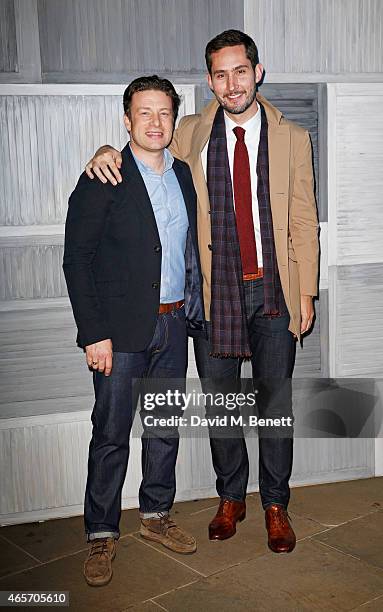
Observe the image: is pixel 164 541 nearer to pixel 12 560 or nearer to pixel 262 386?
pixel 12 560

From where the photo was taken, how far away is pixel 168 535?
301 centimetres

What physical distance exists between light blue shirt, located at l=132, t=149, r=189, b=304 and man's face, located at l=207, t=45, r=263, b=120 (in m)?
0.29

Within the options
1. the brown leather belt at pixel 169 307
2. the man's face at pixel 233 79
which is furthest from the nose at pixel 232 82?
the brown leather belt at pixel 169 307

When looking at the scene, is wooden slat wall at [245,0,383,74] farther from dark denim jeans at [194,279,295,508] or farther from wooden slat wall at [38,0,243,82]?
dark denim jeans at [194,279,295,508]

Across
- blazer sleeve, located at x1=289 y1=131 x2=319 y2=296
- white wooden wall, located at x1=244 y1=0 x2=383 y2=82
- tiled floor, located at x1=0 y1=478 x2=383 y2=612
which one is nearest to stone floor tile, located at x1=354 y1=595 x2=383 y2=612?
tiled floor, located at x1=0 y1=478 x2=383 y2=612

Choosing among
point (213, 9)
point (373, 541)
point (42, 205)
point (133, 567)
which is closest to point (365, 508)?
point (373, 541)

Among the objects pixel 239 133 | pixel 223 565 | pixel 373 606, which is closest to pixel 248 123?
pixel 239 133

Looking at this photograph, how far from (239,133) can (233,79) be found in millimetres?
201

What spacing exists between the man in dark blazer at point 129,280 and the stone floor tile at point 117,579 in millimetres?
58

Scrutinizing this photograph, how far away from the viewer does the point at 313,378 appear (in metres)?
3.58

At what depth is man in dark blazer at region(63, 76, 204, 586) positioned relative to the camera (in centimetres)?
266

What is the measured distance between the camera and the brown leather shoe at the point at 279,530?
116 inches

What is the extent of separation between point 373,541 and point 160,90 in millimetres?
1875

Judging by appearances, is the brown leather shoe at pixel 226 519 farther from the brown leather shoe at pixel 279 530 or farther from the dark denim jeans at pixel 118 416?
the dark denim jeans at pixel 118 416
